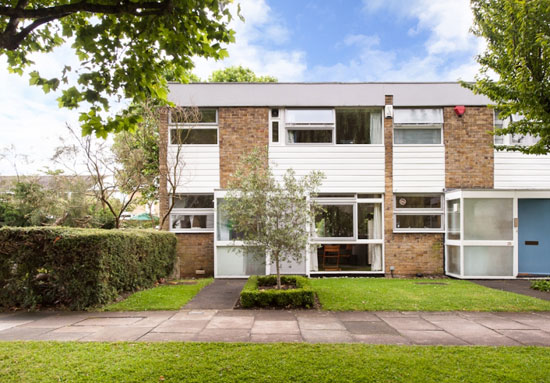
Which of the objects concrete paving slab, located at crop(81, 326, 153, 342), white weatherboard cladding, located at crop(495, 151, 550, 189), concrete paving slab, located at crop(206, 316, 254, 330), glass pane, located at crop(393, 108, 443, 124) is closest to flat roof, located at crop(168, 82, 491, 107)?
glass pane, located at crop(393, 108, 443, 124)

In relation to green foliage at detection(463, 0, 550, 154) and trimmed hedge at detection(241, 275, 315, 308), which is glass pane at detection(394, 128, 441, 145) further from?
trimmed hedge at detection(241, 275, 315, 308)

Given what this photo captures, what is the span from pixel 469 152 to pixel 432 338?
8.72m

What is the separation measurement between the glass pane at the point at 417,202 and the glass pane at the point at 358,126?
2102 millimetres

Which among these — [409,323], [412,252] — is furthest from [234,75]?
[409,323]

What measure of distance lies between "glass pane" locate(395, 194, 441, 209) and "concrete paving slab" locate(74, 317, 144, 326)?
Answer: 356 inches

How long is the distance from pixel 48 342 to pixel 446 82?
41.9ft

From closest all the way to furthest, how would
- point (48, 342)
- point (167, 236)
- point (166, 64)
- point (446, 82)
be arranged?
point (48, 342)
point (166, 64)
point (167, 236)
point (446, 82)

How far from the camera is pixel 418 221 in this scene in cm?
1217

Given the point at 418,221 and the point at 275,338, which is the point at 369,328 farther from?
the point at 418,221

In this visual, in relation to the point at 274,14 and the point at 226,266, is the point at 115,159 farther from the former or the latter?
the point at 274,14

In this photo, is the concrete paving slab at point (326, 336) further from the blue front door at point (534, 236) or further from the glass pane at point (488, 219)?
the blue front door at point (534, 236)

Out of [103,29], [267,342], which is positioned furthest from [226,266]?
[103,29]

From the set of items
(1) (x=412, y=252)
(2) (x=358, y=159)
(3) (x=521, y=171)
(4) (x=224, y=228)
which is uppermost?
(2) (x=358, y=159)

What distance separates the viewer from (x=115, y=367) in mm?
4086
